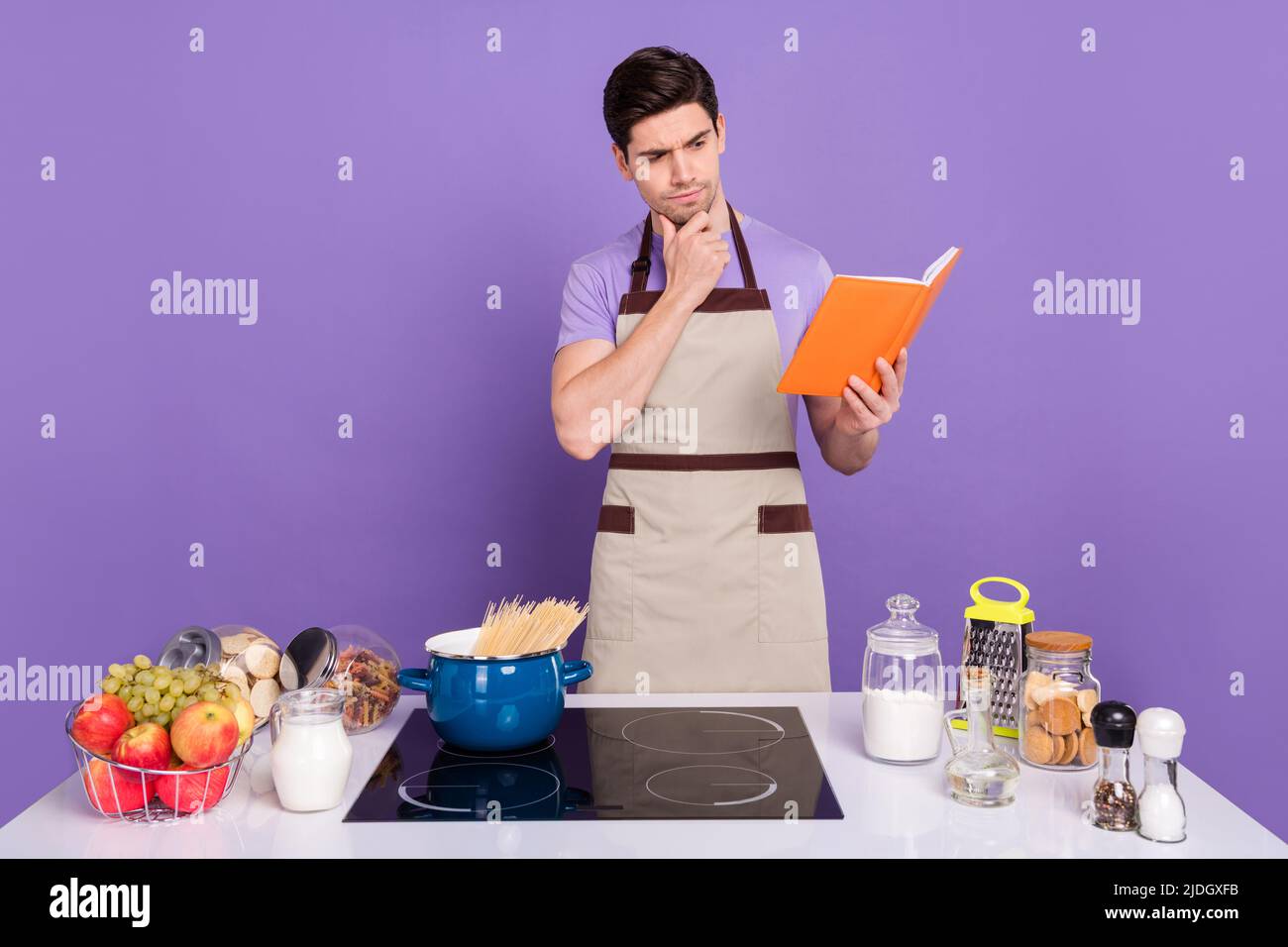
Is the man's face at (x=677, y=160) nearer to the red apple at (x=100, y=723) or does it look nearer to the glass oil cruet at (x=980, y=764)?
the glass oil cruet at (x=980, y=764)

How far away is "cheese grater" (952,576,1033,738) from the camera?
1.48m

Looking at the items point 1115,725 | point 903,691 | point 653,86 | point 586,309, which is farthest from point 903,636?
point 653,86

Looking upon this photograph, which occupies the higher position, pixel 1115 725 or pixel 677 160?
pixel 677 160

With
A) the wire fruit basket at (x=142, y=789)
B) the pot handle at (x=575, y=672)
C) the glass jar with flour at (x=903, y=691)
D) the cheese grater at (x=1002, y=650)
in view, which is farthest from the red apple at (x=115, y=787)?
the cheese grater at (x=1002, y=650)

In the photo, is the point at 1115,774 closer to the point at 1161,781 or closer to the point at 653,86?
the point at 1161,781

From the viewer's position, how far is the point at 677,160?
2172 millimetres

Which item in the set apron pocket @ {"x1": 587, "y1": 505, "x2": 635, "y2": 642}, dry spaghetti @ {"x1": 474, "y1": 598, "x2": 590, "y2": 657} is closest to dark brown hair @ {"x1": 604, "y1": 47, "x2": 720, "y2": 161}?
apron pocket @ {"x1": 587, "y1": 505, "x2": 635, "y2": 642}

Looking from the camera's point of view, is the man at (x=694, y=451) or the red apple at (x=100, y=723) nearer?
the red apple at (x=100, y=723)

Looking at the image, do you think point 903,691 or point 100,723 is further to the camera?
point 903,691

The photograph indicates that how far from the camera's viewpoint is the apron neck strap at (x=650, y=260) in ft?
7.43

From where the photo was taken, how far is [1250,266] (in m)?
2.99

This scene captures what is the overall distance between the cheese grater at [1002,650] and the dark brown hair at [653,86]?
115cm

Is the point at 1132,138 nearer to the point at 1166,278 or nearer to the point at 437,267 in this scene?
the point at 1166,278

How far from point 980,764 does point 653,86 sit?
1.42 metres
